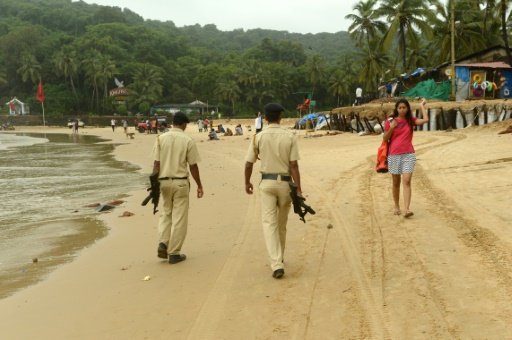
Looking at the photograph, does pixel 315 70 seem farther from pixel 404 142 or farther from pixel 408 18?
pixel 404 142

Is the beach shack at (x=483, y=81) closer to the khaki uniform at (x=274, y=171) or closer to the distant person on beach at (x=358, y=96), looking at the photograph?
the distant person on beach at (x=358, y=96)

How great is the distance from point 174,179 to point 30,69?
98.2 metres

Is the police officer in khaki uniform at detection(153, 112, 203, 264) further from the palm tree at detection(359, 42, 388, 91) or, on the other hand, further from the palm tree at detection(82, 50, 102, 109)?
the palm tree at detection(82, 50, 102, 109)

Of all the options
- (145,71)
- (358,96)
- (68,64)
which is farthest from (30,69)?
(358,96)

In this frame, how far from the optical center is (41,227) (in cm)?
808

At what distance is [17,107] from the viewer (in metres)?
87.9

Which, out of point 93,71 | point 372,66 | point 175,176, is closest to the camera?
point 175,176

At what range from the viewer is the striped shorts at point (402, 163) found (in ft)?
22.2

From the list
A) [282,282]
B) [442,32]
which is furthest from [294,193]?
[442,32]

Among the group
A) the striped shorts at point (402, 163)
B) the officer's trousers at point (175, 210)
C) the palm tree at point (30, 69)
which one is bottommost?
the officer's trousers at point (175, 210)

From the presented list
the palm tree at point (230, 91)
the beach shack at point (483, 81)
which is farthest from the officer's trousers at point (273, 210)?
the palm tree at point (230, 91)

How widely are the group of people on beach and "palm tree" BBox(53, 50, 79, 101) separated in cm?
9054

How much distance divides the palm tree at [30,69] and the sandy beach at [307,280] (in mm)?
94621

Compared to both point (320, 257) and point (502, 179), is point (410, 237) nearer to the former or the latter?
point (320, 257)
